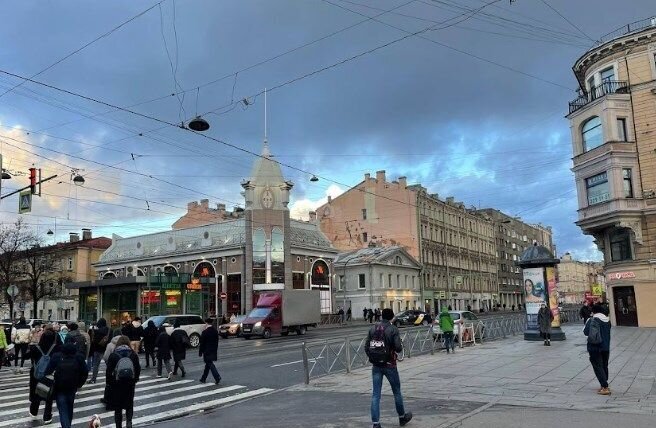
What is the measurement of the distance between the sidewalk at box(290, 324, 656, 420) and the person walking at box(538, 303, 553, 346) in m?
1.47

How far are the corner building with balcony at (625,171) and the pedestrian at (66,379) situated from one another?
33.3 m

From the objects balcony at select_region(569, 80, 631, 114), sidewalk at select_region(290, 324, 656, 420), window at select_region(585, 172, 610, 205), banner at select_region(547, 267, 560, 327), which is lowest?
sidewalk at select_region(290, 324, 656, 420)

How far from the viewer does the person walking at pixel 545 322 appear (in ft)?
72.5

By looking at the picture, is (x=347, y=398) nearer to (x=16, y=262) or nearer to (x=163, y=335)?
(x=163, y=335)

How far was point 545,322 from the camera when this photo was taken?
73.9 feet

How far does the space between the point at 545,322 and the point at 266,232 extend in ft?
123

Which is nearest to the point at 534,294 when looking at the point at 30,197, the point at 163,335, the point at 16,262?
the point at 163,335

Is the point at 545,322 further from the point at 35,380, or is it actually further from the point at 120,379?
the point at 35,380

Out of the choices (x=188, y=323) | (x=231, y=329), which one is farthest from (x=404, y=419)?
(x=231, y=329)

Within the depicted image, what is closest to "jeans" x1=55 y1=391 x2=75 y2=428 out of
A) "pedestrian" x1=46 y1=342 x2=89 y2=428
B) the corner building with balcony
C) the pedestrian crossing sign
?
"pedestrian" x1=46 y1=342 x2=89 y2=428

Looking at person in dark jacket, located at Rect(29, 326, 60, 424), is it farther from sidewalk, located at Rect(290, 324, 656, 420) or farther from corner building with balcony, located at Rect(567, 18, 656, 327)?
corner building with balcony, located at Rect(567, 18, 656, 327)

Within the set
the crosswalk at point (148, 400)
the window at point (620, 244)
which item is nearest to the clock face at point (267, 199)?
the window at point (620, 244)

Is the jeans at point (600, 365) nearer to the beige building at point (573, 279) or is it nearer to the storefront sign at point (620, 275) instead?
the storefront sign at point (620, 275)

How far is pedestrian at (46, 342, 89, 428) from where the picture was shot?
29.5 feet
